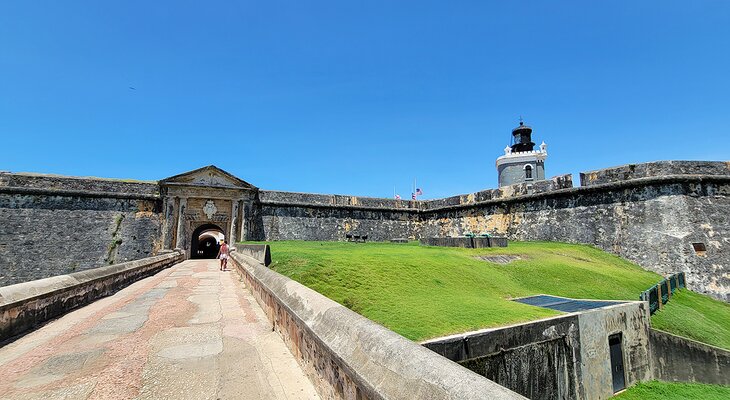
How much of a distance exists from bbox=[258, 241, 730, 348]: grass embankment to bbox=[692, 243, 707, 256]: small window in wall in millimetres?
1679

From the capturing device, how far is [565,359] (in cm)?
575

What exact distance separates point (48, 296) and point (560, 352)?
25.0ft

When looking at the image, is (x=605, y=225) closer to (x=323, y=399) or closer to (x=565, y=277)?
(x=565, y=277)

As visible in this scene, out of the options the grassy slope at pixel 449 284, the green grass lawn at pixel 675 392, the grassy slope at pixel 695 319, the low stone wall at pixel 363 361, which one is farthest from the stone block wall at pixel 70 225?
the grassy slope at pixel 695 319

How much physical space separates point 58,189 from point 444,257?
60.2ft

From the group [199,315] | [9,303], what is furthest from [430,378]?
[9,303]

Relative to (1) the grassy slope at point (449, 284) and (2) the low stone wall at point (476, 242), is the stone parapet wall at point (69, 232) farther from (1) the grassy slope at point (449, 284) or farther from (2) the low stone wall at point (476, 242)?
(2) the low stone wall at point (476, 242)

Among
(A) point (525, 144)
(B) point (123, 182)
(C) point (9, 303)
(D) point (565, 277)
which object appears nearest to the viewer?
(C) point (9, 303)

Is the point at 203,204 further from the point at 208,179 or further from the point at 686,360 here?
the point at 686,360

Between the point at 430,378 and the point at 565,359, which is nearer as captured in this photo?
the point at 430,378

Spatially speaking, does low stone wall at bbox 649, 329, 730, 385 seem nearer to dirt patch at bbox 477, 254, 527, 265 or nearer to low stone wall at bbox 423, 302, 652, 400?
low stone wall at bbox 423, 302, 652, 400

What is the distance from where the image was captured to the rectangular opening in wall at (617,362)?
21.7 feet

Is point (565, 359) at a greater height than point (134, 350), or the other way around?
point (134, 350)

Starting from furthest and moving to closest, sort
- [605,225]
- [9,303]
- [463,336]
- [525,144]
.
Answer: [525,144], [605,225], [463,336], [9,303]
